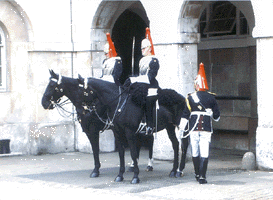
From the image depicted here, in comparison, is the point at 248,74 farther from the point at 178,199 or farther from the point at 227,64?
the point at 178,199

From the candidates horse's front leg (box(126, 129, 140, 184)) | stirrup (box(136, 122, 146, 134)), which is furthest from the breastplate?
horse's front leg (box(126, 129, 140, 184))

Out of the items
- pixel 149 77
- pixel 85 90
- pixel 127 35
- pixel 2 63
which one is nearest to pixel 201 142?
pixel 149 77

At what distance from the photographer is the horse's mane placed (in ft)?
32.9

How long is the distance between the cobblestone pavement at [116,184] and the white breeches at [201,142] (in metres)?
0.52

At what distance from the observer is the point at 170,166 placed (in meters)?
12.1

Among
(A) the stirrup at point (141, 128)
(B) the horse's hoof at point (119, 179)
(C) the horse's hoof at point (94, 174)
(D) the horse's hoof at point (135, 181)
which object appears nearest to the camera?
(D) the horse's hoof at point (135, 181)

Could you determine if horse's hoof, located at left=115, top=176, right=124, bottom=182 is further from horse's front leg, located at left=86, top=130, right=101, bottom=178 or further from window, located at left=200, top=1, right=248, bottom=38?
window, located at left=200, top=1, right=248, bottom=38

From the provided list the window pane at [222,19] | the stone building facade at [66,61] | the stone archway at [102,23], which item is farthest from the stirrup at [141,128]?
the window pane at [222,19]

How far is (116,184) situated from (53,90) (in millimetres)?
1948

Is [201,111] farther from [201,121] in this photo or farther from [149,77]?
[149,77]

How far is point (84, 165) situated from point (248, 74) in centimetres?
511

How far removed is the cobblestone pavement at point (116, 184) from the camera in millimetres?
8797

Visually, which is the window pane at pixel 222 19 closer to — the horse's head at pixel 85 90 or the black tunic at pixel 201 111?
the black tunic at pixel 201 111

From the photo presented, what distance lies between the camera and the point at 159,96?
10555mm
